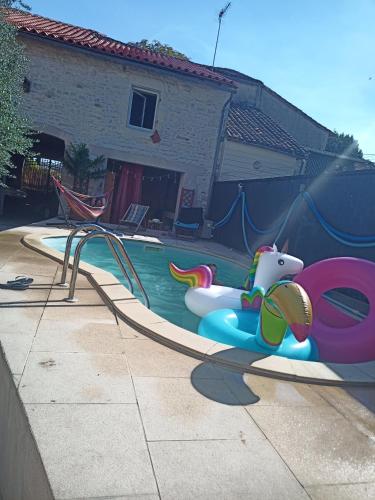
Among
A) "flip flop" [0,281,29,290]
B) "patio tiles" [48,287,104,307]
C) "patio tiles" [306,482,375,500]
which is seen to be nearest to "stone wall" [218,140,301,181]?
"patio tiles" [48,287,104,307]

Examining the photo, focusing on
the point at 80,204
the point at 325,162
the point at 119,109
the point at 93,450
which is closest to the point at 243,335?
the point at 93,450

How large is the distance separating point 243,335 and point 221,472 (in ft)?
6.83

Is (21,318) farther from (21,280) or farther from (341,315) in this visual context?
Result: (341,315)

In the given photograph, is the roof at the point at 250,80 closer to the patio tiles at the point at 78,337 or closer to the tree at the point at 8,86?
the tree at the point at 8,86

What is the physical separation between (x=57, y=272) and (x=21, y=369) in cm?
256

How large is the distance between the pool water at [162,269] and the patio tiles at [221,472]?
9.11 feet

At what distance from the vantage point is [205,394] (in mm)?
2340

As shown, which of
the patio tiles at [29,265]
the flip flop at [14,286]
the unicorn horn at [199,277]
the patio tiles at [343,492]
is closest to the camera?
the patio tiles at [343,492]

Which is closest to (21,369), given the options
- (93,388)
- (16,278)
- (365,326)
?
(93,388)

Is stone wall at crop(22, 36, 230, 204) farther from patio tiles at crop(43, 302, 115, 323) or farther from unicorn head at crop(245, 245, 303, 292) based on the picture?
A: patio tiles at crop(43, 302, 115, 323)

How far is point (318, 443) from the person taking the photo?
6.64 feet

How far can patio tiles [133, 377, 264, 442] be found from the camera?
6.34 ft

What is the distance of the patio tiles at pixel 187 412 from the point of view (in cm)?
193

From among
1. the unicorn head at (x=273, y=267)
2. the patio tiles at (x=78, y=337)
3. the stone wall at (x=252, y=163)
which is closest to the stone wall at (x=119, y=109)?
the stone wall at (x=252, y=163)
